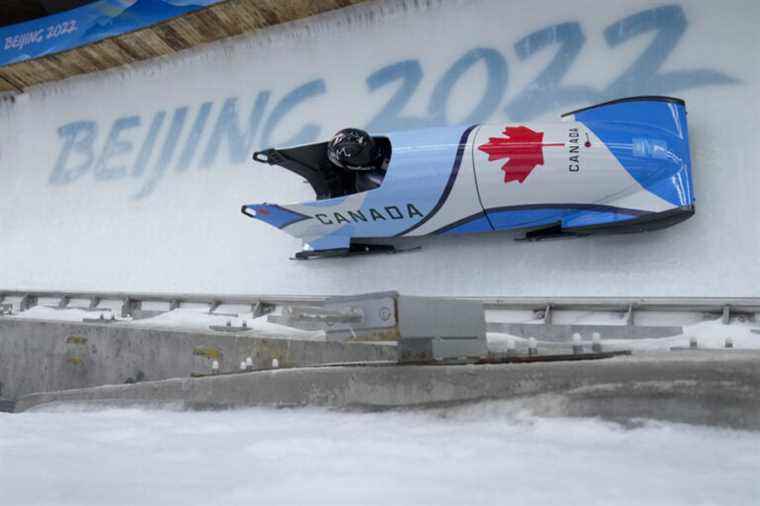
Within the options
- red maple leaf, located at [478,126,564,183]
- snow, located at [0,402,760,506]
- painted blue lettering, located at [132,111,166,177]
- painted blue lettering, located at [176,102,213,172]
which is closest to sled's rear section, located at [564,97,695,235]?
red maple leaf, located at [478,126,564,183]

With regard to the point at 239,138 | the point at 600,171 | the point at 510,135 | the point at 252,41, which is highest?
A: the point at 252,41

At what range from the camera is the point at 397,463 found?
126 centimetres

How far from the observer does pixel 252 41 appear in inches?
250

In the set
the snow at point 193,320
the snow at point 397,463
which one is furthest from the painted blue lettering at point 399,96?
the snow at point 397,463

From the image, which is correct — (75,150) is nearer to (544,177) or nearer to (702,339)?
(544,177)

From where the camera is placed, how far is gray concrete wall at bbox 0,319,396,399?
3660mm

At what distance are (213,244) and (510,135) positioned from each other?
3006 millimetres

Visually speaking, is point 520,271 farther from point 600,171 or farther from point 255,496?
point 255,496

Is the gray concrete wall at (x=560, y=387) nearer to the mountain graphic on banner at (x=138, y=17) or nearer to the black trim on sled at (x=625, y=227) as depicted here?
the black trim on sled at (x=625, y=227)

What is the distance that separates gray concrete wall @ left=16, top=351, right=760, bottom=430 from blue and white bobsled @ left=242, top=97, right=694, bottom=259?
6.89 feet

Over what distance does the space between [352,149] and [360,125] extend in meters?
1.15

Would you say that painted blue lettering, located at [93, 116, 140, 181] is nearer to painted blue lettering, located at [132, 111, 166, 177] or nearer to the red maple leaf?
painted blue lettering, located at [132, 111, 166, 177]

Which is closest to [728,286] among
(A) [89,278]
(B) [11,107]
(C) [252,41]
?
(C) [252,41]

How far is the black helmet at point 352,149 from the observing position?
4.13m
